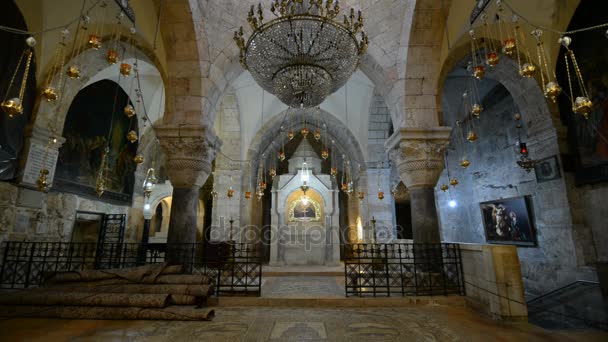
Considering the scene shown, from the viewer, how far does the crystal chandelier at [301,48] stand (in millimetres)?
3707

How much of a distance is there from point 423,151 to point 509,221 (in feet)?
14.3

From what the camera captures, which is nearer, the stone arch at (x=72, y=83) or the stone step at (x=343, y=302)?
the stone step at (x=343, y=302)

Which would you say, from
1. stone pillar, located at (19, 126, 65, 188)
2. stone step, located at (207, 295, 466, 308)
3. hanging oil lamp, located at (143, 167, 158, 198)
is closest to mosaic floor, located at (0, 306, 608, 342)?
stone step, located at (207, 295, 466, 308)

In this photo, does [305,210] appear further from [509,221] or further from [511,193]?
[511,193]

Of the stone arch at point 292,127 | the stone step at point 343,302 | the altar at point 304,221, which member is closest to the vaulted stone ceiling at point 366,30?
the stone step at point 343,302

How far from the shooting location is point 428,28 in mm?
5602

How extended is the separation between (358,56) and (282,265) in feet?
28.9

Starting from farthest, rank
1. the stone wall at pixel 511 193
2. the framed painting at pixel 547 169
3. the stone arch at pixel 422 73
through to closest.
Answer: the framed painting at pixel 547 169 < the stone wall at pixel 511 193 < the stone arch at pixel 422 73

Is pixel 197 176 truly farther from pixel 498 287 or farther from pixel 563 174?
pixel 563 174

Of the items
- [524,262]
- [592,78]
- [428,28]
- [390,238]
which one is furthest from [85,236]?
[592,78]

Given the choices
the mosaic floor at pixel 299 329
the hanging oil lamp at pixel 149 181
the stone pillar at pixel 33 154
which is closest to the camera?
the mosaic floor at pixel 299 329

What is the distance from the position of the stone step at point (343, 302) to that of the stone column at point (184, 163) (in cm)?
172

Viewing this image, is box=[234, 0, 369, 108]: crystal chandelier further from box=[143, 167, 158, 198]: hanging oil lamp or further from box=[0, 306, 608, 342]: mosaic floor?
box=[143, 167, 158, 198]: hanging oil lamp

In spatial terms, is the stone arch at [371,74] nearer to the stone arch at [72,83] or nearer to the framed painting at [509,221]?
the stone arch at [72,83]
